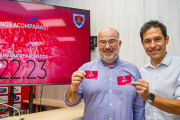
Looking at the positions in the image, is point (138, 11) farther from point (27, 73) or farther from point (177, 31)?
point (27, 73)

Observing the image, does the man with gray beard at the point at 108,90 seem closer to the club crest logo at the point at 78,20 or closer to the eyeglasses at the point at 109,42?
the eyeglasses at the point at 109,42

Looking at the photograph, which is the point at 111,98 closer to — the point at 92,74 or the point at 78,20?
the point at 92,74

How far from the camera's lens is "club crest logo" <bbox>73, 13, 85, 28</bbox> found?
2.43 metres

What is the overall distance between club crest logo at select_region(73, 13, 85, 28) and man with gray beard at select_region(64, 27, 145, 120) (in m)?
0.87

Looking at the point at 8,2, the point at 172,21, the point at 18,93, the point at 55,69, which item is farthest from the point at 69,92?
the point at 18,93

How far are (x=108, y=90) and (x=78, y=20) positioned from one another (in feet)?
4.29

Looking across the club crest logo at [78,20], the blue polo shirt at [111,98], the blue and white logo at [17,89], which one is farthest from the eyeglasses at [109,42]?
the blue and white logo at [17,89]

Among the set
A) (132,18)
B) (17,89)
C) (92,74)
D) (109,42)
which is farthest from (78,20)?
(17,89)

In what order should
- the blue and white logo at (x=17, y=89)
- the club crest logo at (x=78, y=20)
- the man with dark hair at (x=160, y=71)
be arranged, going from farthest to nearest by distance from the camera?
the blue and white logo at (x=17, y=89)
the club crest logo at (x=78, y=20)
the man with dark hair at (x=160, y=71)

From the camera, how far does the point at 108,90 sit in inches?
61.4

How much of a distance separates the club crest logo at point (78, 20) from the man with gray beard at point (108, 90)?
0.87 meters

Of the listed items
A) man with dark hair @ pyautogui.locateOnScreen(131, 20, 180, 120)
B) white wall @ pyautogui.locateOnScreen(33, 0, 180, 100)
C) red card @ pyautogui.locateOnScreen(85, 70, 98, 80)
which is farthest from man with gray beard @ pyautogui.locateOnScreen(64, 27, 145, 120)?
white wall @ pyautogui.locateOnScreen(33, 0, 180, 100)

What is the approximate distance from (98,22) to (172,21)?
1.14m

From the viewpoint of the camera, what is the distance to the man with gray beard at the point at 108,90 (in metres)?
1.49
